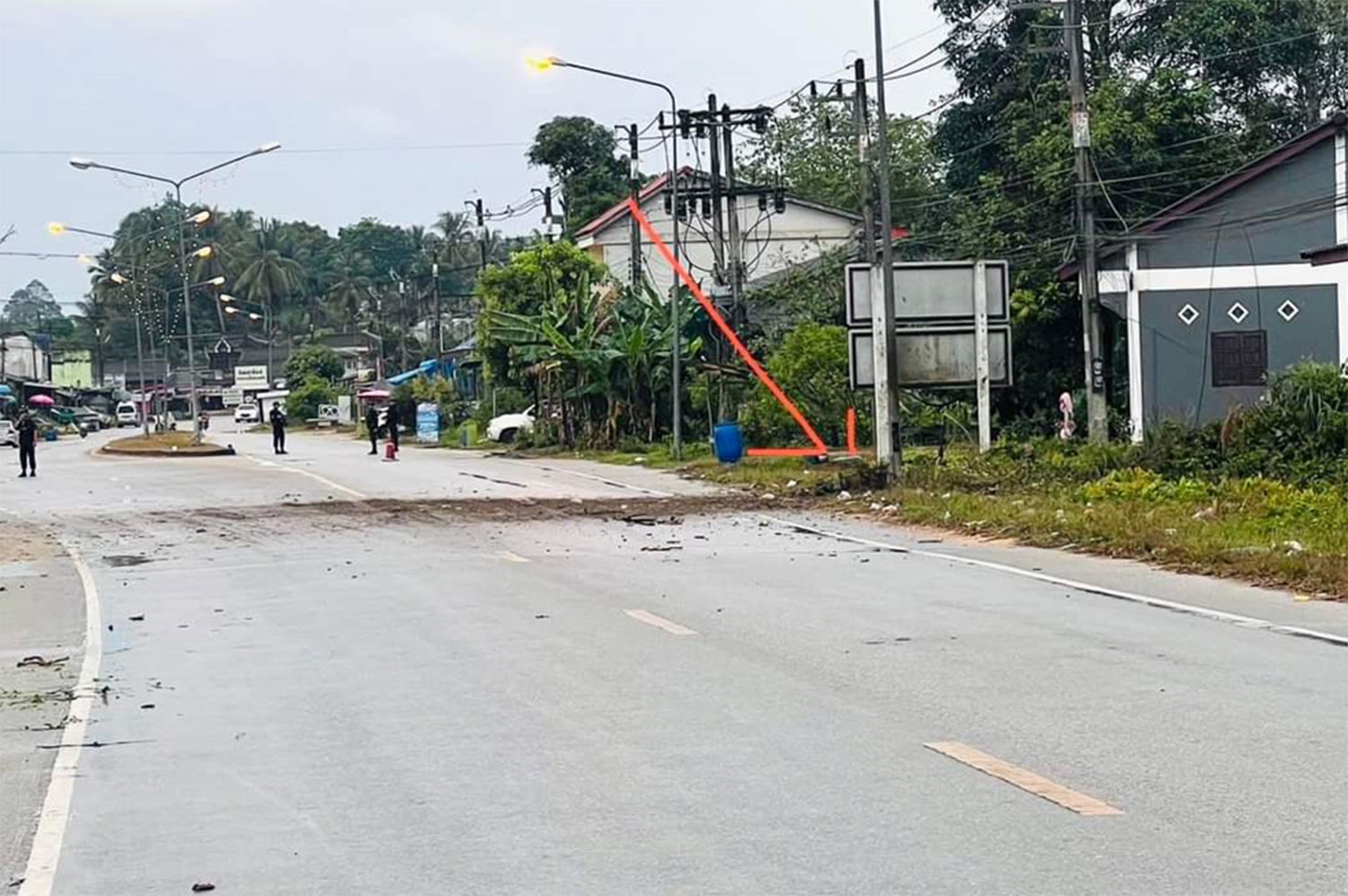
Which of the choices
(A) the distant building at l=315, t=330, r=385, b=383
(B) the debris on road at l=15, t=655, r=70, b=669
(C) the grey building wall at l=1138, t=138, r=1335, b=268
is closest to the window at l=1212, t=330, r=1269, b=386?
(C) the grey building wall at l=1138, t=138, r=1335, b=268

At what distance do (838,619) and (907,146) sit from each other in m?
63.0

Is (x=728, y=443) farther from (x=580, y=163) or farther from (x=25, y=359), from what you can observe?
(x=25, y=359)

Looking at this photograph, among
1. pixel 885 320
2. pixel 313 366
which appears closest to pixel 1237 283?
pixel 885 320

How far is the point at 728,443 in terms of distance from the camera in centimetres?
3931

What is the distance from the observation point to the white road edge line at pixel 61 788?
6848mm

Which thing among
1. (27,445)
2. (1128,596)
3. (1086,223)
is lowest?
(1128,596)

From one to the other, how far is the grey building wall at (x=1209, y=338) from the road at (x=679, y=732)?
20.3 m

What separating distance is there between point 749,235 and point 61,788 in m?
61.7

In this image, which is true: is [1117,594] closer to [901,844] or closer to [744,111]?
[901,844]

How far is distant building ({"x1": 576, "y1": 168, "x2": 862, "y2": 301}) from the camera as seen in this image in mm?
68875

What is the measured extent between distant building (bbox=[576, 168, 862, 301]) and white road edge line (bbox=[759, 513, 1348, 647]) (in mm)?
46626

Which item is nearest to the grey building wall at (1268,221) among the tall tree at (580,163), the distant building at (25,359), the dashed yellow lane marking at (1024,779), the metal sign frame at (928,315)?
the metal sign frame at (928,315)

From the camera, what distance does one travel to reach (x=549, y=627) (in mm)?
13695

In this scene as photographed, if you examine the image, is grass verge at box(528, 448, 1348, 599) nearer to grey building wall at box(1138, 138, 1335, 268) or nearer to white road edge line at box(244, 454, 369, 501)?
white road edge line at box(244, 454, 369, 501)
